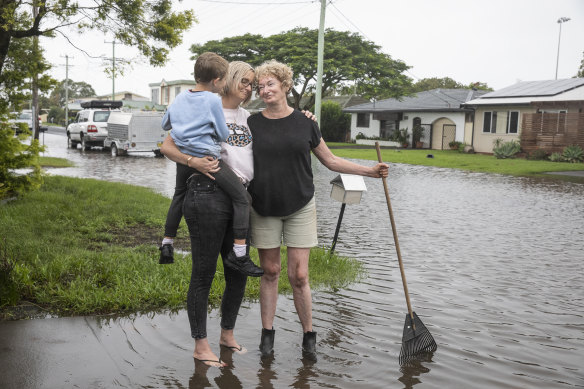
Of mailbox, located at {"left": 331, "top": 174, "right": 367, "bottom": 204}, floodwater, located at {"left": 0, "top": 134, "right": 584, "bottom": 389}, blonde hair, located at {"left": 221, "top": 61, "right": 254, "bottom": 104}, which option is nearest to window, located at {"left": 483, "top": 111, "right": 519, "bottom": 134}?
floodwater, located at {"left": 0, "top": 134, "right": 584, "bottom": 389}

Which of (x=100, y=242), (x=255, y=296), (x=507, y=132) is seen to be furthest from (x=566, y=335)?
(x=507, y=132)

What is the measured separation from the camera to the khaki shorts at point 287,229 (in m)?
4.09

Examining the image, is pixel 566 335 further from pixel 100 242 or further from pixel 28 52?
pixel 28 52

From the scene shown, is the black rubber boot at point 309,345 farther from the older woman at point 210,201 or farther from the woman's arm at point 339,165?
the woman's arm at point 339,165

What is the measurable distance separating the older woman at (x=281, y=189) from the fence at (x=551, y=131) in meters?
28.1

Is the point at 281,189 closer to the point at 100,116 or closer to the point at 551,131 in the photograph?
the point at 100,116

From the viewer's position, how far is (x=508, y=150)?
31.4 meters

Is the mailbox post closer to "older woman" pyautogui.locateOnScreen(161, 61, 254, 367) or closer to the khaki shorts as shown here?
the khaki shorts

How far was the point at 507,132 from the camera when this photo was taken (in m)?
34.8

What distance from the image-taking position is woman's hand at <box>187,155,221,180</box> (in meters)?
3.67

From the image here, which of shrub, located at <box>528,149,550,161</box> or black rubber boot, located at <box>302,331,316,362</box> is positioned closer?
black rubber boot, located at <box>302,331,316,362</box>

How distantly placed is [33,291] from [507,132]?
3321 cm

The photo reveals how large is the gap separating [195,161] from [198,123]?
0.75 feet

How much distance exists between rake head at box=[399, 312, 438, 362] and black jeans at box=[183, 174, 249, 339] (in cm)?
138
